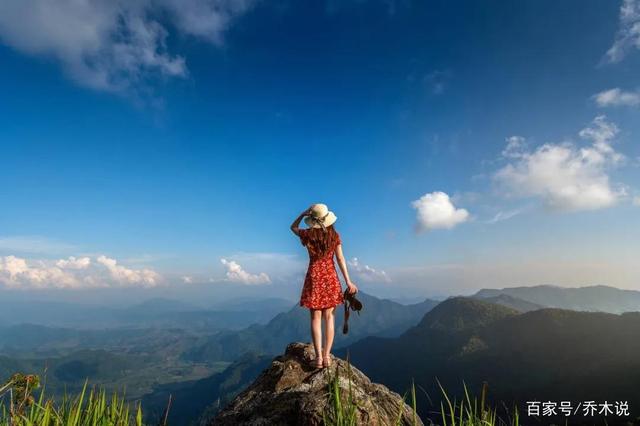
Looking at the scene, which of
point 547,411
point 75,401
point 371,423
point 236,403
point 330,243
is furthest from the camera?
point 547,411

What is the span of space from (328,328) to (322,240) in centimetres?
184

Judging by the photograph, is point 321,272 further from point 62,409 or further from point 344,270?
point 62,409

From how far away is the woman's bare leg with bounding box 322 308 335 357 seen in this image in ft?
27.3

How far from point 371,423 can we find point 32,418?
4.19m

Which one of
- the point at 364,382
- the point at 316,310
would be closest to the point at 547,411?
the point at 364,382

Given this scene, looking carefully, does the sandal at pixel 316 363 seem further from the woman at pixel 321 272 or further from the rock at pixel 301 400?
the rock at pixel 301 400

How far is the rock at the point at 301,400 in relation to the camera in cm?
584

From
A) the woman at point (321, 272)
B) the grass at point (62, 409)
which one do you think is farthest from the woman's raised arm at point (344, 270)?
the grass at point (62, 409)

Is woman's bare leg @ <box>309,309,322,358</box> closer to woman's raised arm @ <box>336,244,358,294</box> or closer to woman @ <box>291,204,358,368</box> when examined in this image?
woman @ <box>291,204,358,368</box>

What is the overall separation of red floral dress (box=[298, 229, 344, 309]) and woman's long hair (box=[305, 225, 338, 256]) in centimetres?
7

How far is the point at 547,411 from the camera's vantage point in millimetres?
12273

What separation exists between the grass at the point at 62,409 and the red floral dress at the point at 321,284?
4500 millimetres

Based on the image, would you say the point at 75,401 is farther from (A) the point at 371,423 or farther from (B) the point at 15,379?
(A) the point at 371,423

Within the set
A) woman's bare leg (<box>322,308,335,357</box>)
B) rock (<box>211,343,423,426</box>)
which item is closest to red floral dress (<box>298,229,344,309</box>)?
woman's bare leg (<box>322,308,335,357</box>)
